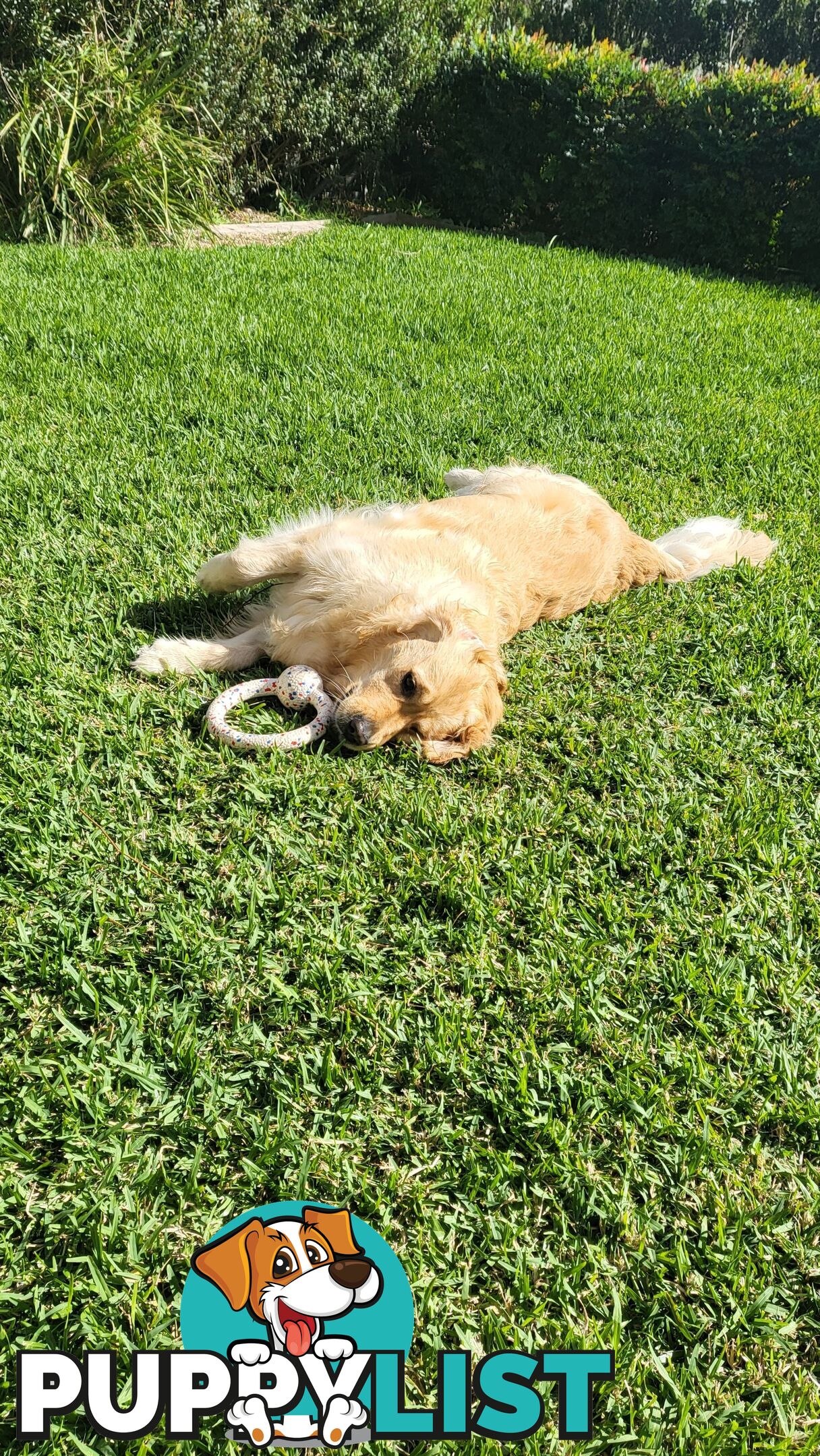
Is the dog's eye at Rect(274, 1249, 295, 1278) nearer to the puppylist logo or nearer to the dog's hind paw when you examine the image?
the puppylist logo

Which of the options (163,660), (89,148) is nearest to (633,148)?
(89,148)

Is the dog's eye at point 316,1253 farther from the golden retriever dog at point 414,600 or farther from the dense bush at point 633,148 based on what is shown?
the dense bush at point 633,148

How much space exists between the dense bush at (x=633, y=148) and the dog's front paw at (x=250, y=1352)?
577 inches

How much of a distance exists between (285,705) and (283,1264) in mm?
1942

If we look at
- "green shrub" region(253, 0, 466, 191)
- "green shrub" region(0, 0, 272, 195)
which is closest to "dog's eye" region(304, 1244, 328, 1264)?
"green shrub" region(0, 0, 272, 195)

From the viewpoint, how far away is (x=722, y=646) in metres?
4.26

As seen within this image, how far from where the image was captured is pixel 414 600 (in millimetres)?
3260

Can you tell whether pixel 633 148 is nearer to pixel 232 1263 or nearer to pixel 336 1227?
pixel 336 1227

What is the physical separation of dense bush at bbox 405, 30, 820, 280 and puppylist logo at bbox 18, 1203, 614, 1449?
14.5 metres

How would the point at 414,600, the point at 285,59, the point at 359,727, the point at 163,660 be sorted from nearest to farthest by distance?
1. the point at 359,727
2. the point at 414,600
3. the point at 163,660
4. the point at 285,59

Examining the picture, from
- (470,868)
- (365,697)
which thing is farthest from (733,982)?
(365,697)

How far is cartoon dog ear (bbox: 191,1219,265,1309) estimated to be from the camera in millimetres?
1751

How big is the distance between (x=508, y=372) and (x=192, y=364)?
8.06 feet

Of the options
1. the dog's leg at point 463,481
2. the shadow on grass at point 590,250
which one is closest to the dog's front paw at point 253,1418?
the dog's leg at point 463,481
